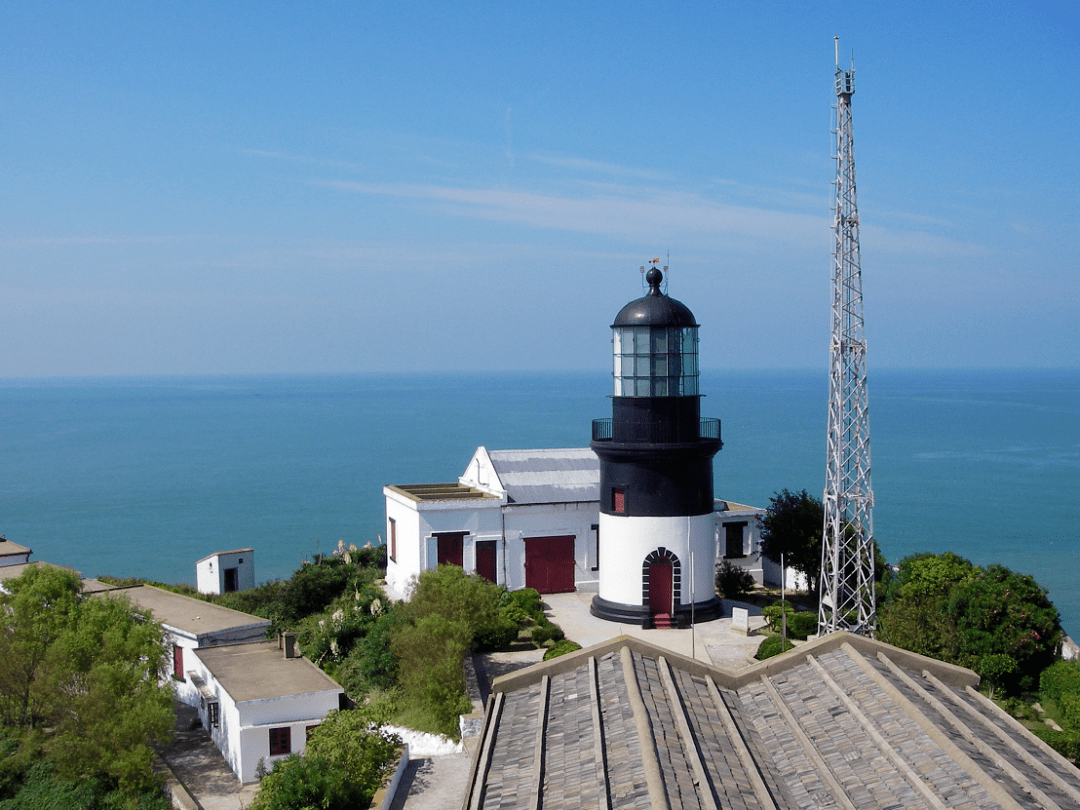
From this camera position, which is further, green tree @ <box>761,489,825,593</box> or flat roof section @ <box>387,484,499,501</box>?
flat roof section @ <box>387,484,499,501</box>

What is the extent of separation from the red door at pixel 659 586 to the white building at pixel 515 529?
3.75 metres

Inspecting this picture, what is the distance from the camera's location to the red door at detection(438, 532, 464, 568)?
2839cm

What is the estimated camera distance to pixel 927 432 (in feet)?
481

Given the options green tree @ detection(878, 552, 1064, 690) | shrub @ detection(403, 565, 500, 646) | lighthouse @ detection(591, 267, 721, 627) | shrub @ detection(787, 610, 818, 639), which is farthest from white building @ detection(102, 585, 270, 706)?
green tree @ detection(878, 552, 1064, 690)

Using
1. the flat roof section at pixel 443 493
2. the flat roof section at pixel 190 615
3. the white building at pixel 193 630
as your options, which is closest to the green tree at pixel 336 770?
the white building at pixel 193 630

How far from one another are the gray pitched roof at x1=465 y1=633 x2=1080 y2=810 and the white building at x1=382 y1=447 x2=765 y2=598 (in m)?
15.4

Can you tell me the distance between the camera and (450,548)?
2844cm

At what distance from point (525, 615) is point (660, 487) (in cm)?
497

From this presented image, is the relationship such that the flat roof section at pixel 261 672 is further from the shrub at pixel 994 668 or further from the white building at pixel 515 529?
the shrub at pixel 994 668

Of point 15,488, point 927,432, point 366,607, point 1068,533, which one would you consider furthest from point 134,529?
point 927,432

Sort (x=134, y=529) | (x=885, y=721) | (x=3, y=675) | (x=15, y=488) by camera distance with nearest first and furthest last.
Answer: (x=885, y=721)
(x=3, y=675)
(x=134, y=529)
(x=15, y=488)

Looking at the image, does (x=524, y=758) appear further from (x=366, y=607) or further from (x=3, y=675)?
(x=366, y=607)

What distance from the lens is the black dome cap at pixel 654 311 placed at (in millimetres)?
24266

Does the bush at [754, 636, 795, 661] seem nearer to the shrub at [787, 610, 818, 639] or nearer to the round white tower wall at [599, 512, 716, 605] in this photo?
the shrub at [787, 610, 818, 639]
